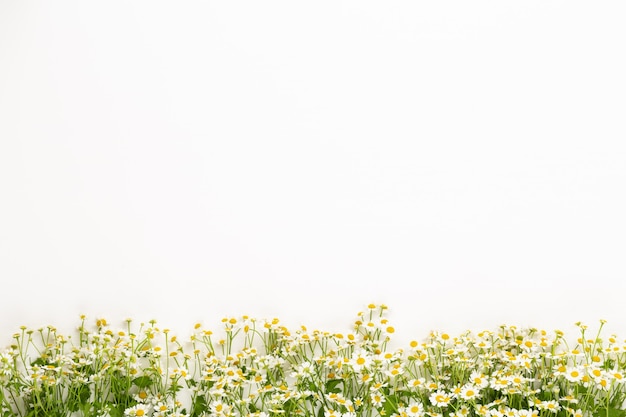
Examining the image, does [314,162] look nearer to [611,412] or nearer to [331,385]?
[331,385]

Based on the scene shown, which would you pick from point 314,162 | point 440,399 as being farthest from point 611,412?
point 314,162

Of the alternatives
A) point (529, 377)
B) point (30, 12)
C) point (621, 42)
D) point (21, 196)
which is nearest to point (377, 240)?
point (529, 377)

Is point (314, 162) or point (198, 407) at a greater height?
point (314, 162)

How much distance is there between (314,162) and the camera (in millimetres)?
1764

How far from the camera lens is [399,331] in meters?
1.73

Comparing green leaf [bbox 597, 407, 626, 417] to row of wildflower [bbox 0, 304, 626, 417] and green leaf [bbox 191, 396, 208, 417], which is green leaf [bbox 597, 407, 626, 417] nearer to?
row of wildflower [bbox 0, 304, 626, 417]

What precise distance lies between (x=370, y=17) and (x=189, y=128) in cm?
56

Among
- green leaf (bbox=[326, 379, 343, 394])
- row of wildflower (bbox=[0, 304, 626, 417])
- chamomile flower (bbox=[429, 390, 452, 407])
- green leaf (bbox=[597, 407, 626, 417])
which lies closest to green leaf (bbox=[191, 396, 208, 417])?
row of wildflower (bbox=[0, 304, 626, 417])

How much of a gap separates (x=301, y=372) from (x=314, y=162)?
54cm

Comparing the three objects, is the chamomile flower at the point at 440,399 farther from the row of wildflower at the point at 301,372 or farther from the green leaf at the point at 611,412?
the green leaf at the point at 611,412

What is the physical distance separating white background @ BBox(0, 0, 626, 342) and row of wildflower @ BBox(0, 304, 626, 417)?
56mm

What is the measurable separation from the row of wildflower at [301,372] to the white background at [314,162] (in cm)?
6

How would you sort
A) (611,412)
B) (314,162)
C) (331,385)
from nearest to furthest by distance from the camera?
(611,412), (331,385), (314,162)

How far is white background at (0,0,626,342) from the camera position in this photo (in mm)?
1720
